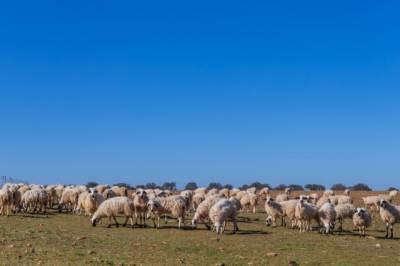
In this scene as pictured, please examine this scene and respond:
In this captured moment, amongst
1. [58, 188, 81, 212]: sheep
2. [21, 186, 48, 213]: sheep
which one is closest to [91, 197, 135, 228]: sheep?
[21, 186, 48, 213]: sheep

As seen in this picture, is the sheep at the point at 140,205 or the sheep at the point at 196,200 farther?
the sheep at the point at 196,200

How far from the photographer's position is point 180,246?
1959 centimetres

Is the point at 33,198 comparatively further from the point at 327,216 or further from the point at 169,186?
the point at 169,186

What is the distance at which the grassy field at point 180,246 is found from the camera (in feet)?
53.0

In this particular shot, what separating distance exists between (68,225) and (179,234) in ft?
23.1

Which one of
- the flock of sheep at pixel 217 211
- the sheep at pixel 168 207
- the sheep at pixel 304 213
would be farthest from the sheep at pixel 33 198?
the sheep at pixel 304 213

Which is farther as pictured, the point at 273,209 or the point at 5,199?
the point at 5,199

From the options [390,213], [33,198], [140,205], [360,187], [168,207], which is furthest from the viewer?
[360,187]

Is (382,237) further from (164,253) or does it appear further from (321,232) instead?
(164,253)

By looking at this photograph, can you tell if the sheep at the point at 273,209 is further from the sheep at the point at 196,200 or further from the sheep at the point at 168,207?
the sheep at the point at 196,200

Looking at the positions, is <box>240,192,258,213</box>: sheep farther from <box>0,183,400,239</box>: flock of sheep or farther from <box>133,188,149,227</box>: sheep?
<box>133,188,149,227</box>: sheep

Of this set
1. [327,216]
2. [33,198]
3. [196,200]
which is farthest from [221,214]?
[33,198]

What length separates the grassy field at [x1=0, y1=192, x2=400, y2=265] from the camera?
53.0ft

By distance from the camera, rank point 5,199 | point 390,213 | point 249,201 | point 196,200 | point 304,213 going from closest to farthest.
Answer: point 390,213 → point 304,213 → point 5,199 → point 196,200 → point 249,201
